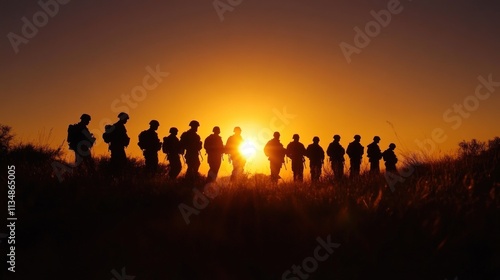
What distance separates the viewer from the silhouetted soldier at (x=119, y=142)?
14984 millimetres

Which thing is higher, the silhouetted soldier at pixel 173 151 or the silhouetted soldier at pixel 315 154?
the silhouetted soldier at pixel 173 151

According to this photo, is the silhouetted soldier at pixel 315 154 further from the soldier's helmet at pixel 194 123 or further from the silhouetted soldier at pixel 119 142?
the silhouetted soldier at pixel 119 142

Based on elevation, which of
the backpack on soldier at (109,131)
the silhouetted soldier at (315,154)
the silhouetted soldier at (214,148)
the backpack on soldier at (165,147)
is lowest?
the silhouetted soldier at (315,154)

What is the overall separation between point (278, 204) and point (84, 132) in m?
8.02

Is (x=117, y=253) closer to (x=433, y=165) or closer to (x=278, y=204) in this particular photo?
(x=278, y=204)

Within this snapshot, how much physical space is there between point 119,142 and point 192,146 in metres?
2.68

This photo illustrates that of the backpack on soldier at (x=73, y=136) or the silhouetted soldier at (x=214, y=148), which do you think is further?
the silhouetted soldier at (x=214, y=148)

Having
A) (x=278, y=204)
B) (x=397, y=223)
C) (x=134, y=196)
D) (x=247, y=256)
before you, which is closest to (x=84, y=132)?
(x=134, y=196)

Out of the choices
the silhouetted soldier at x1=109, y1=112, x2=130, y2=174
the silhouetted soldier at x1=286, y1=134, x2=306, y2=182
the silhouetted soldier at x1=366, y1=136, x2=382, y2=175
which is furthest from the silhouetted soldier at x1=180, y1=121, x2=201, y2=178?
the silhouetted soldier at x1=366, y1=136, x2=382, y2=175

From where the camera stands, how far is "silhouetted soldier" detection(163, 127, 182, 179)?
16.9 m

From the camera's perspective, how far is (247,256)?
6.98 m

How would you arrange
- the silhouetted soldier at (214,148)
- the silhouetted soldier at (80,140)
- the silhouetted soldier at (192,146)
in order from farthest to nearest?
1. the silhouetted soldier at (214,148)
2. the silhouetted soldier at (192,146)
3. the silhouetted soldier at (80,140)

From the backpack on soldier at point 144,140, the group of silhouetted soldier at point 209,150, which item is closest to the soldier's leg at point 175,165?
the group of silhouetted soldier at point 209,150

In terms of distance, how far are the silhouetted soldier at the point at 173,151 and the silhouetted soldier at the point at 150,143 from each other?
1.83 ft
